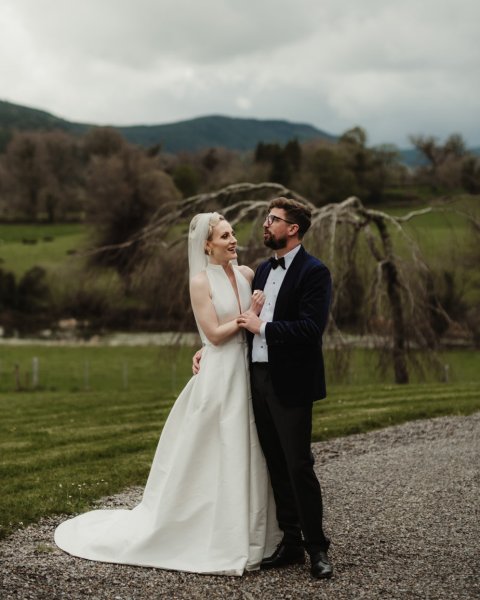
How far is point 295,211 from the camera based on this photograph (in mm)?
5039

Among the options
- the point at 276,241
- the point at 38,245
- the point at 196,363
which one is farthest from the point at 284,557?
the point at 38,245

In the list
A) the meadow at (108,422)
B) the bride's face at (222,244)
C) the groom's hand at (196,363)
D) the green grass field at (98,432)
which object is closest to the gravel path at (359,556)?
the green grass field at (98,432)

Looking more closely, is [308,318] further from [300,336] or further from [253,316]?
[253,316]

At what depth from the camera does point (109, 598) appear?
462 cm

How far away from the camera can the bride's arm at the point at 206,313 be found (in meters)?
5.25

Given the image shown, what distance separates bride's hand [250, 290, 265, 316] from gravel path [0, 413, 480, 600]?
1.75 metres

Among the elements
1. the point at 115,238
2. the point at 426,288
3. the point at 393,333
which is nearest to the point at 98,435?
the point at 393,333

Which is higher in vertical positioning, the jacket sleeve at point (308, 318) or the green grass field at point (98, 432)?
the jacket sleeve at point (308, 318)

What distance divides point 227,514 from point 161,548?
0.55m

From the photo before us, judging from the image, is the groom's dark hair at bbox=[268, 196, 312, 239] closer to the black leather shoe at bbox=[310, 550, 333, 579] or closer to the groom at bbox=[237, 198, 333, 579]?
the groom at bbox=[237, 198, 333, 579]

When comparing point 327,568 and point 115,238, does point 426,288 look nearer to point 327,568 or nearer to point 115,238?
point 327,568

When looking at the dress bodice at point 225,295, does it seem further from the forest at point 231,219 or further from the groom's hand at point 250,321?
the forest at point 231,219

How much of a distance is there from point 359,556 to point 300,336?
65.9 inches

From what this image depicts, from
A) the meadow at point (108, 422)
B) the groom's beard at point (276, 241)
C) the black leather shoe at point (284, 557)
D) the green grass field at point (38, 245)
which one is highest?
the green grass field at point (38, 245)
